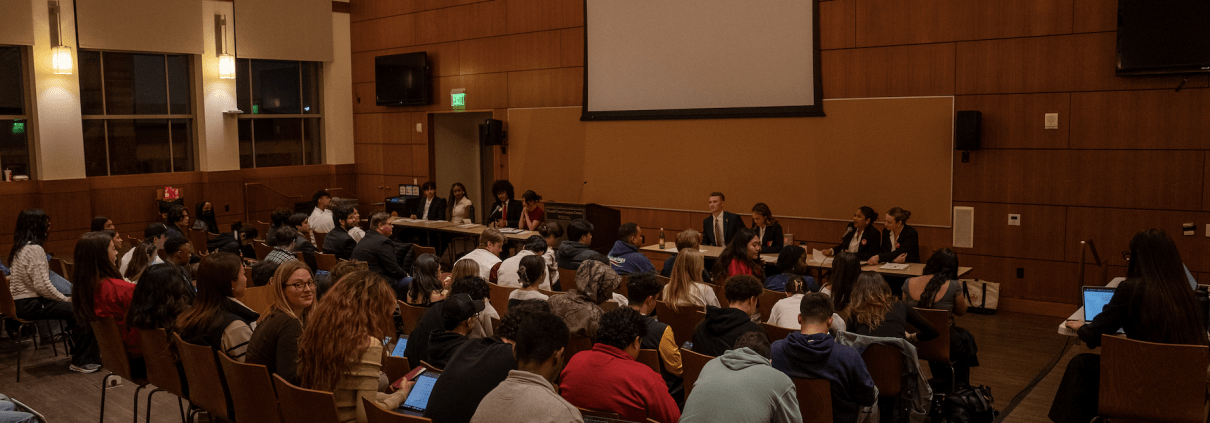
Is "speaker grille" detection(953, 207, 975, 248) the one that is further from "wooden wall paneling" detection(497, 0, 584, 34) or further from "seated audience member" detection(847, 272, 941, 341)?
"wooden wall paneling" detection(497, 0, 584, 34)

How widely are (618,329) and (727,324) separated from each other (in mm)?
938

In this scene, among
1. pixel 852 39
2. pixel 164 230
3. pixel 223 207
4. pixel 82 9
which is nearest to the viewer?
pixel 164 230

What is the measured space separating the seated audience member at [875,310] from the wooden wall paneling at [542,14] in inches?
295

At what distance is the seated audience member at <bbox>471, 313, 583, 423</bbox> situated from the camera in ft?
8.55

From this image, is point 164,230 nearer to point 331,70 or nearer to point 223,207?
point 223,207

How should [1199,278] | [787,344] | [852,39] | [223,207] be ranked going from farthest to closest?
[223,207] < [852,39] < [1199,278] < [787,344]

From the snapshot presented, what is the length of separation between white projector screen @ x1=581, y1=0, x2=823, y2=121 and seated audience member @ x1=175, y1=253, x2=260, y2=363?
265 inches

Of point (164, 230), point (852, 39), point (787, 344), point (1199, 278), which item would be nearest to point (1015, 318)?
point (1199, 278)

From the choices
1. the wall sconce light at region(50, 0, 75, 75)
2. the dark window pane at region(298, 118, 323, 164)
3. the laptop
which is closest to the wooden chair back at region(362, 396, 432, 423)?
the laptop

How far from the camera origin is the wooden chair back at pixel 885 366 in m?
4.14

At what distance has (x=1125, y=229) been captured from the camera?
7566 millimetres

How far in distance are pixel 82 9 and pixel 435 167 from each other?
5373 millimetres

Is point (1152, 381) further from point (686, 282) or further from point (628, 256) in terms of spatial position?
point (628, 256)

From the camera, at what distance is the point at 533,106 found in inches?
466
